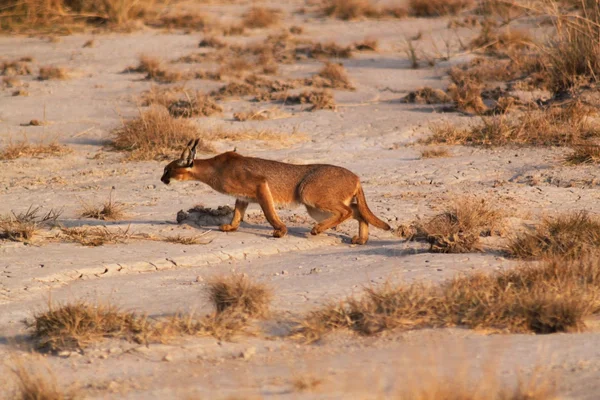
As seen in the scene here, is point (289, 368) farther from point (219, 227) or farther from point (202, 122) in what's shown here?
point (202, 122)

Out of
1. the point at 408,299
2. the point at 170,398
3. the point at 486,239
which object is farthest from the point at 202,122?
the point at 170,398

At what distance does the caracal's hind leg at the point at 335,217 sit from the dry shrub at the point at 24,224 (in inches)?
107

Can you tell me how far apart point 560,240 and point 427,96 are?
809 centimetres

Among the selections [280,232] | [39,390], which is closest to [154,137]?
[280,232]

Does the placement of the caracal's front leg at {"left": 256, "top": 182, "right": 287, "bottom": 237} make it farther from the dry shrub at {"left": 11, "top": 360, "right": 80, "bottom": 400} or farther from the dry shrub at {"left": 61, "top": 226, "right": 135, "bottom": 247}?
the dry shrub at {"left": 11, "top": 360, "right": 80, "bottom": 400}

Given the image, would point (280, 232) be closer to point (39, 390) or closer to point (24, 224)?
point (24, 224)

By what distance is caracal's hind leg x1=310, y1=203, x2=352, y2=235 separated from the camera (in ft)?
32.1

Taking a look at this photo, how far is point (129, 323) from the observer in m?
6.83

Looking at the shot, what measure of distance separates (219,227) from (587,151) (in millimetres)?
5247

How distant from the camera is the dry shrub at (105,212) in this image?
10.4 m

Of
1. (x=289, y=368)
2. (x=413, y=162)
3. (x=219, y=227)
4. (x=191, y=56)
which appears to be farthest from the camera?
(x=191, y=56)

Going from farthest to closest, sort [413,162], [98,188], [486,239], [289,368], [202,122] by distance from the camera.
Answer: [202,122] → [413,162] → [98,188] → [486,239] → [289,368]

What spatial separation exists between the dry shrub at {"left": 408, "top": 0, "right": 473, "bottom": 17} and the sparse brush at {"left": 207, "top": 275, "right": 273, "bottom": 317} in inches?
747

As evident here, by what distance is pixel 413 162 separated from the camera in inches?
518
